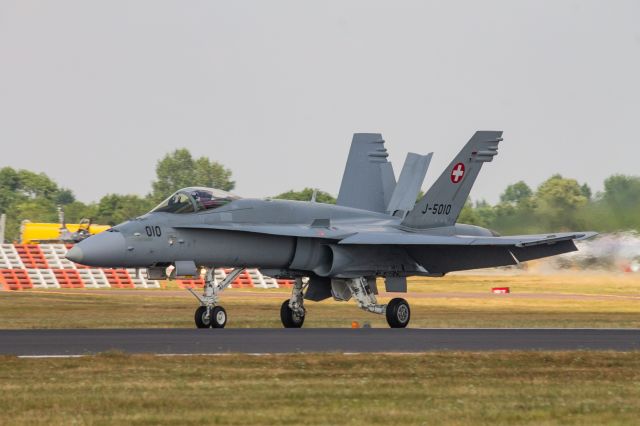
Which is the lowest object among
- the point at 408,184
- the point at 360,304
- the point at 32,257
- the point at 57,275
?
the point at 360,304

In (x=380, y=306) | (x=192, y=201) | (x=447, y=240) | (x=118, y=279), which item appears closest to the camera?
(x=192, y=201)

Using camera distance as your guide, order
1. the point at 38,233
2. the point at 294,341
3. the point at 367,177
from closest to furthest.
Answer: the point at 294,341
the point at 367,177
the point at 38,233

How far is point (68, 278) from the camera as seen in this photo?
59.4 m

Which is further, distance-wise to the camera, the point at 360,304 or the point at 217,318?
the point at 360,304

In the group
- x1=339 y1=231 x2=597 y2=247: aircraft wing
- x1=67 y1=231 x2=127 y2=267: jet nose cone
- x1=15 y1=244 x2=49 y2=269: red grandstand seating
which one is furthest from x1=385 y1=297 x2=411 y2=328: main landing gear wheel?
x1=15 y1=244 x2=49 y2=269: red grandstand seating

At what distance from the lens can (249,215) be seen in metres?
25.4

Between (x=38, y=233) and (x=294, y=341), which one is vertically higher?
(x=38, y=233)

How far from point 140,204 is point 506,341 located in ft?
283

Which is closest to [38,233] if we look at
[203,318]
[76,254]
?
[203,318]

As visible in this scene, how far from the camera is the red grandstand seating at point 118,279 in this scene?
59.7 m

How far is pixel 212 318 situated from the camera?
24172mm

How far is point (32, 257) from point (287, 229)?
3938 centimetres

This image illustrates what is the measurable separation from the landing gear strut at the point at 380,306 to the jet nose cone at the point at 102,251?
18.0 ft

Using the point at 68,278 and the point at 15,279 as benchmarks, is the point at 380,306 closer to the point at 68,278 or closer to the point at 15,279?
the point at 15,279
